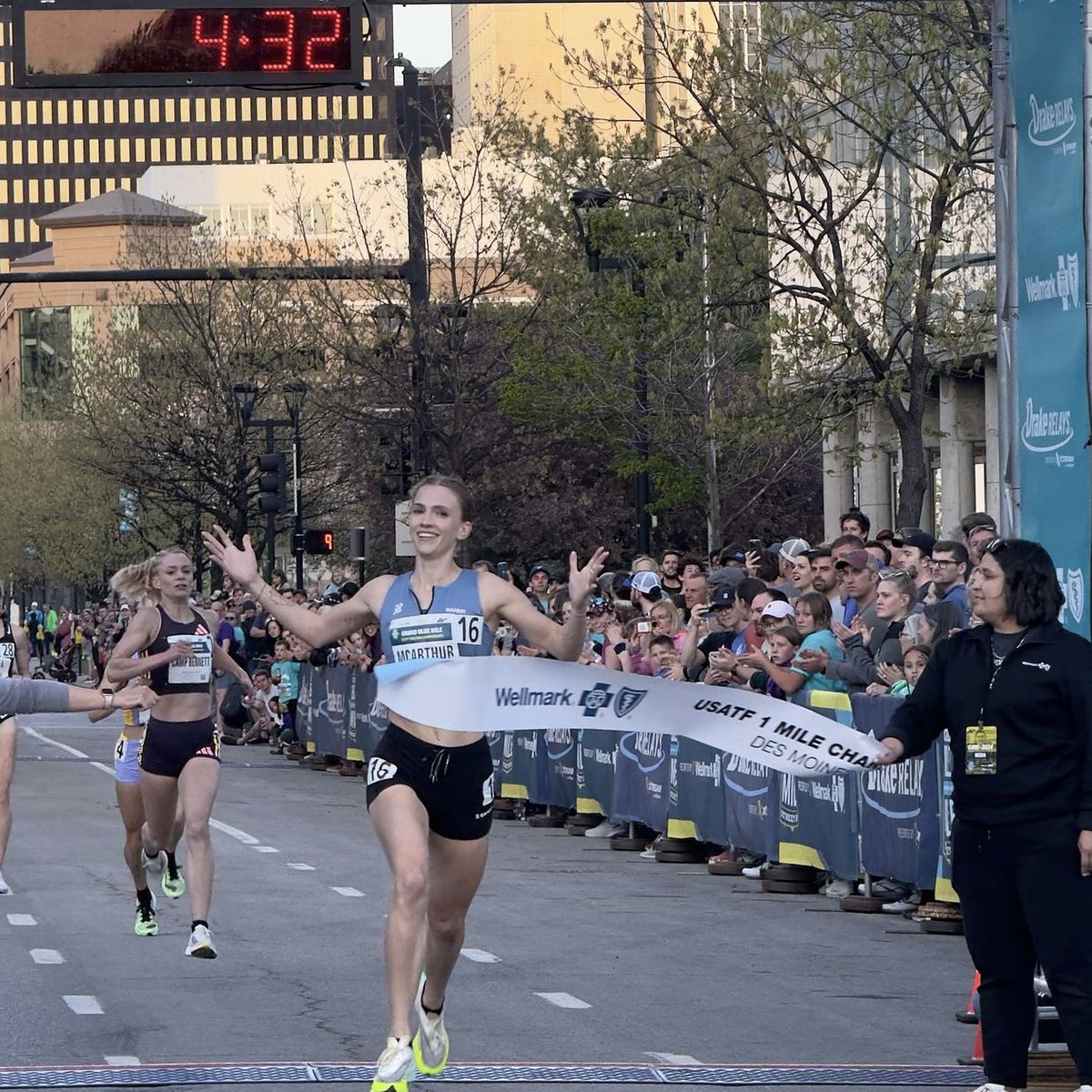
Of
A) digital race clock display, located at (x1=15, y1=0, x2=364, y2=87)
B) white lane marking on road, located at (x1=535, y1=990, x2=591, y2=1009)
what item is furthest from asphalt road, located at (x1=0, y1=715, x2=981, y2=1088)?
digital race clock display, located at (x1=15, y1=0, x2=364, y2=87)

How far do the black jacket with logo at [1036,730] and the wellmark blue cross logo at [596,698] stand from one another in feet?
4.44

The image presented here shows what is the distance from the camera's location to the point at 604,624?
2075cm

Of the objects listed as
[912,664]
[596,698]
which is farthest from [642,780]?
[596,698]

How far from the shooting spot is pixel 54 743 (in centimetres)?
3606

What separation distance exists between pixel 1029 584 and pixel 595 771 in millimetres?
12199

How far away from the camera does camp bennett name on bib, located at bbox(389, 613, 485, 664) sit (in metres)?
8.46

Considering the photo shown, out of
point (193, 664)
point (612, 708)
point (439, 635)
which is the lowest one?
point (193, 664)

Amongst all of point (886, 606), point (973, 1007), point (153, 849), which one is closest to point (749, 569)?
point (886, 606)

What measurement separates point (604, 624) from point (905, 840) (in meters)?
7.09

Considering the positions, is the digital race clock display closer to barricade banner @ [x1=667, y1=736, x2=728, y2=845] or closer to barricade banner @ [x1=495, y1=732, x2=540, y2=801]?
barricade banner @ [x1=667, y1=736, x2=728, y2=845]

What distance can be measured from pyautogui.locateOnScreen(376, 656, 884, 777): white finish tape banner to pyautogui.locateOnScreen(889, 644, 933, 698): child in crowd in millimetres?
4746

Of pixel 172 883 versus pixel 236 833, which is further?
pixel 236 833

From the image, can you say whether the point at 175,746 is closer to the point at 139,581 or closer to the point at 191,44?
the point at 139,581

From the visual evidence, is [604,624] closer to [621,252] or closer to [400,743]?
[621,252]
